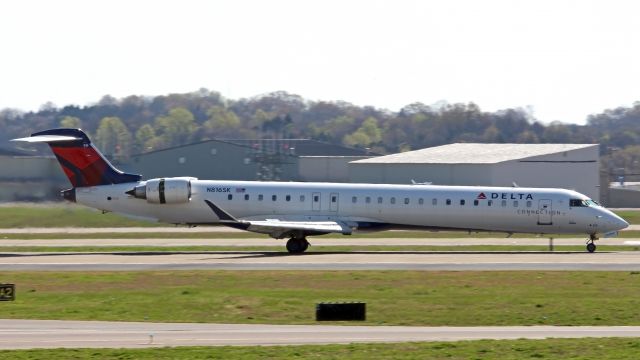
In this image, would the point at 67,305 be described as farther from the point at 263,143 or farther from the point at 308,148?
the point at 263,143

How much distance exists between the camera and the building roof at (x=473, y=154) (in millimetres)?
90444

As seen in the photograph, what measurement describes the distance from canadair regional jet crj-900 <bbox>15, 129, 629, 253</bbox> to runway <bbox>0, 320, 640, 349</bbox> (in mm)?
22776

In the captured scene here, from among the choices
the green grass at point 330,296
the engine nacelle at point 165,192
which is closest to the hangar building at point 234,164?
the engine nacelle at point 165,192

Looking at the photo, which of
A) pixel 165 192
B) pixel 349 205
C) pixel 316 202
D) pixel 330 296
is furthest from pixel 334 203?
pixel 330 296

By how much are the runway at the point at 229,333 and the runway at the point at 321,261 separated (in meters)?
14.2

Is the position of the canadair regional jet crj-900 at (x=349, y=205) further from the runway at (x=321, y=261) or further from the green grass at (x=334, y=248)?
the runway at (x=321, y=261)

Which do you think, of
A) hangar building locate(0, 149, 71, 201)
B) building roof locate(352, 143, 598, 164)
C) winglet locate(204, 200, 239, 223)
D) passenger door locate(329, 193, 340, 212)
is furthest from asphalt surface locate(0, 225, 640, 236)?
building roof locate(352, 143, 598, 164)

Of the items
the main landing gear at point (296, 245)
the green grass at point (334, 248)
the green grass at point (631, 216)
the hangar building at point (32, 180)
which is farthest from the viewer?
the green grass at point (631, 216)

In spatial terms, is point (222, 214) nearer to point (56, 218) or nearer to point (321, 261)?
point (321, 261)

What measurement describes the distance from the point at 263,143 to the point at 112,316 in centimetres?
10203

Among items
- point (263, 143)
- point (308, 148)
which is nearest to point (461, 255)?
point (308, 148)

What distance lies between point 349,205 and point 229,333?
25366 millimetres

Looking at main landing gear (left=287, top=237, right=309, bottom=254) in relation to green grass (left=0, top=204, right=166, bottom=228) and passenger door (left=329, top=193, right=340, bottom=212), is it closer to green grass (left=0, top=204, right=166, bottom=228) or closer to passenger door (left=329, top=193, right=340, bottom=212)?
passenger door (left=329, top=193, right=340, bottom=212)

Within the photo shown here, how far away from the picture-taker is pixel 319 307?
29266mm
